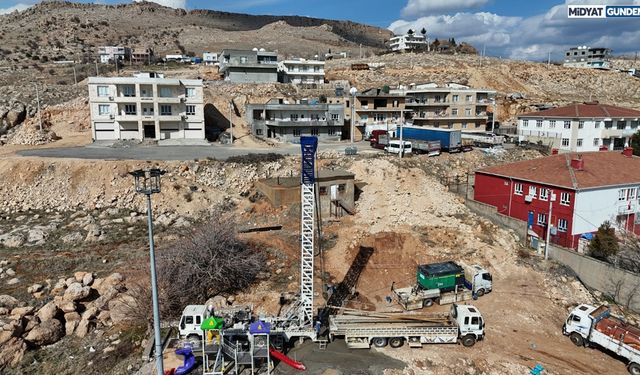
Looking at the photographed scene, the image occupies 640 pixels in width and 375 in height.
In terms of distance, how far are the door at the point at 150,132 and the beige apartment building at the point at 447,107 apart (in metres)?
34.8

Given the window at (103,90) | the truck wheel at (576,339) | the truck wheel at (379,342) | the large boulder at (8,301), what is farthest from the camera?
the window at (103,90)

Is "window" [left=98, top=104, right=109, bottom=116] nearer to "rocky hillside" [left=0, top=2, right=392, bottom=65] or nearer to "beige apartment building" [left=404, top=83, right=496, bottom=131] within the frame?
"beige apartment building" [left=404, top=83, right=496, bottom=131]

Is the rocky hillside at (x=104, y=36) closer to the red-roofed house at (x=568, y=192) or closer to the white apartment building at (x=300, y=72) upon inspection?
the white apartment building at (x=300, y=72)

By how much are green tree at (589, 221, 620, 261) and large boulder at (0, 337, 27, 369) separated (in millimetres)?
30427

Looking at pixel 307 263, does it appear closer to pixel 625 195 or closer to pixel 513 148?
pixel 625 195

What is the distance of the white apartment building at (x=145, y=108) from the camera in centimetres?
5325

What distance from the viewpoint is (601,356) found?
64.1 ft

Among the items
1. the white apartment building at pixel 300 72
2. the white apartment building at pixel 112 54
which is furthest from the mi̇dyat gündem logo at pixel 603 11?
the white apartment building at pixel 112 54

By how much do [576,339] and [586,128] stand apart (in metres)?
38.5

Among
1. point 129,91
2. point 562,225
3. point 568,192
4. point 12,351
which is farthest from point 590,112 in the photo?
point 12,351

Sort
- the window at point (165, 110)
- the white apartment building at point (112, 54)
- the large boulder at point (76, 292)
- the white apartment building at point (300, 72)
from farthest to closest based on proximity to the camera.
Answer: the white apartment building at point (112, 54) < the white apartment building at point (300, 72) < the window at point (165, 110) < the large boulder at point (76, 292)

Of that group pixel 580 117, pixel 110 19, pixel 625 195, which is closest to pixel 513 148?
pixel 580 117

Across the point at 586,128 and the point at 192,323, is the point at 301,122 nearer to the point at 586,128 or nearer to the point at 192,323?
the point at 586,128

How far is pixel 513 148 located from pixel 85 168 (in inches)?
1785
